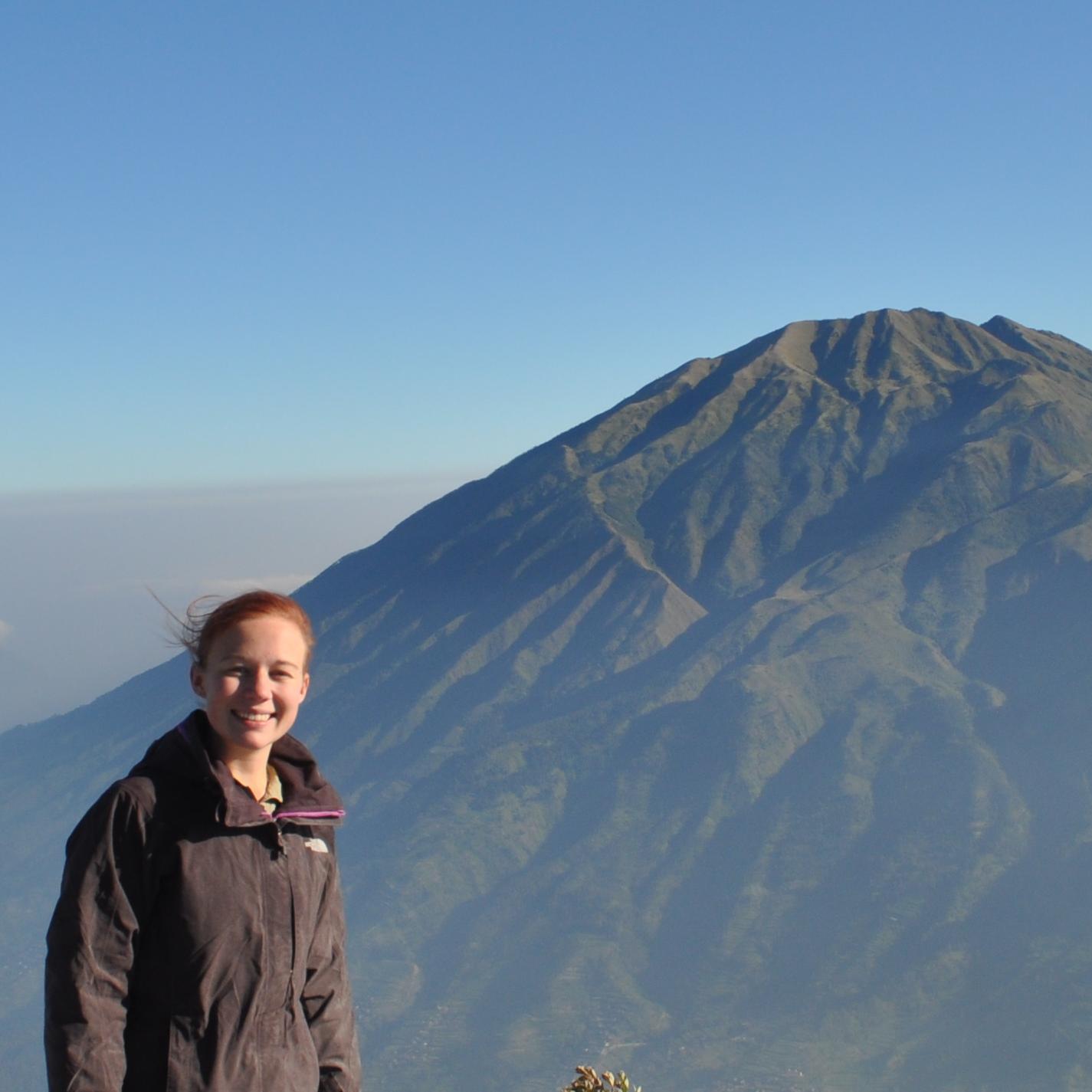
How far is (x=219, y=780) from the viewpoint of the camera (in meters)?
5.09

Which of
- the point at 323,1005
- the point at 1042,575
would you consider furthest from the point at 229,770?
the point at 1042,575

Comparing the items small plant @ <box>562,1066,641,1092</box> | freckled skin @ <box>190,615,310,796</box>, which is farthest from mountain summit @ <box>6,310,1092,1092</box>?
freckled skin @ <box>190,615,310,796</box>

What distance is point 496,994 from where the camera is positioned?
155 metres

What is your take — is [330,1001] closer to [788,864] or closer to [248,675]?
[248,675]

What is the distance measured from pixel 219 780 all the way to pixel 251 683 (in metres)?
0.42

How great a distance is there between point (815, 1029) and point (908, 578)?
84315mm

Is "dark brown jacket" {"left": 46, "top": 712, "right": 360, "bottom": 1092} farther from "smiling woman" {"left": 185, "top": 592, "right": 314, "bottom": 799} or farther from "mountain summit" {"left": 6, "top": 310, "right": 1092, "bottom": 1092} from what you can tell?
"mountain summit" {"left": 6, "top": 310, "right": 1092, "bottom": 1092}

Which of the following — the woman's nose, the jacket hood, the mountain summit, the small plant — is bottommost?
the mountain summit

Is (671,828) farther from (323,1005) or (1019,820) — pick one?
(323,1005)

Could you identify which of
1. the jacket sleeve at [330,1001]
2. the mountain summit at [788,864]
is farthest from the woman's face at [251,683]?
the mountain summit at [788,864]

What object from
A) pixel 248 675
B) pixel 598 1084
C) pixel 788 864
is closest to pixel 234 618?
pixel 248 675

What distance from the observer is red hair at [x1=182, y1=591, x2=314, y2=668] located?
17.5ft

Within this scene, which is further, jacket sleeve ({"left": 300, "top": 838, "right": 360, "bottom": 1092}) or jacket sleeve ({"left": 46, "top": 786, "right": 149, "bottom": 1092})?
jacket sleeve ({"left": 300, "top": 838, "right": 360, "bottom": 1092})

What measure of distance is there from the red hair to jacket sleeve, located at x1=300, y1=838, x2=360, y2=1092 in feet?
3.26
